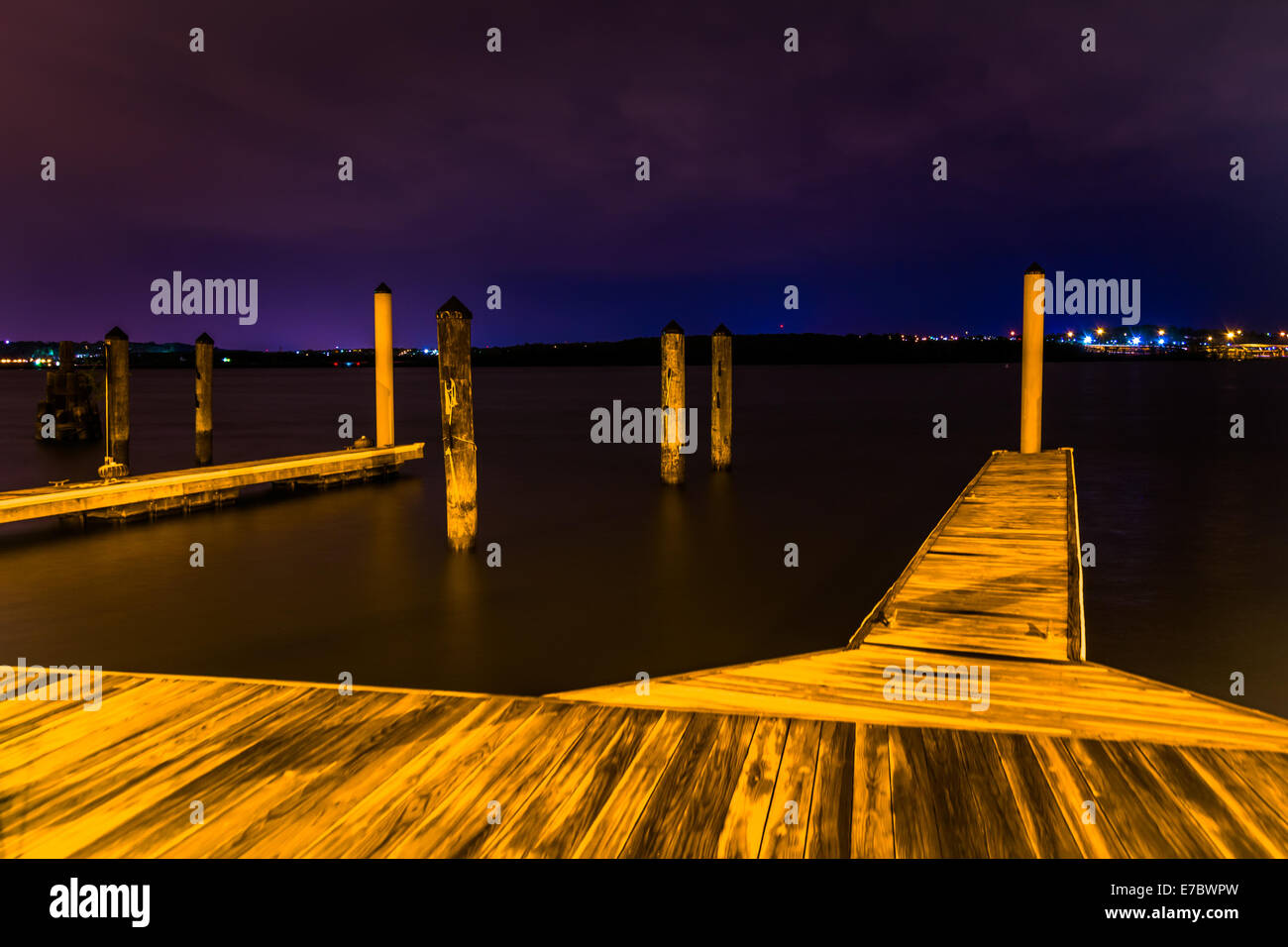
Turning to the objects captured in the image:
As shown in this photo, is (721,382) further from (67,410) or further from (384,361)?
(67,410)

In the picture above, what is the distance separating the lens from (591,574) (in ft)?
32.4

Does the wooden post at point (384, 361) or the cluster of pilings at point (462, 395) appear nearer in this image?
the cluster of pilings at point (462, 395)

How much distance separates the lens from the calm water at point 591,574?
709cm

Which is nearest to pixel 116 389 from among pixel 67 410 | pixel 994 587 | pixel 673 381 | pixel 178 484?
pixel 178 484

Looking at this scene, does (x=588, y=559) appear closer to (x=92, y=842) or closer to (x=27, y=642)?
(x=27, y=642)

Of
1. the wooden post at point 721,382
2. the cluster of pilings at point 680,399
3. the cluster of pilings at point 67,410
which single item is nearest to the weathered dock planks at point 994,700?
the cluster of pilings at point 680,399

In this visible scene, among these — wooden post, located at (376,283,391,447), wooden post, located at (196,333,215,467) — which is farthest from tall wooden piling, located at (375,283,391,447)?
wooden post, located at (196,333,215,467)

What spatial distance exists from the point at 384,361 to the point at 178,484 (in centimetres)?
468

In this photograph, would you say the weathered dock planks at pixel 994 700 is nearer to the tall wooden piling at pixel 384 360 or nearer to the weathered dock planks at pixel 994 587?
the weathered dock planks at pixel 994 587

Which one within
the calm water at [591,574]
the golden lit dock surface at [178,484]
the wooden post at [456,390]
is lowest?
the calm water at [591,574]

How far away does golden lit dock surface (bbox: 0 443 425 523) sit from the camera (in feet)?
33.7

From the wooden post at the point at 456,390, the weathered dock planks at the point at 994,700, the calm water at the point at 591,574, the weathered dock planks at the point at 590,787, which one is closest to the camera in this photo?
the weathered dock planks at the point at 590,787

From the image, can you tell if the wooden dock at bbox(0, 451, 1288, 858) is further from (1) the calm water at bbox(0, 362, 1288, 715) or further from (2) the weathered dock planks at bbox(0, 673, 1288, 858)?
(1) the calm water at bbox(0, 362, 1288, 715)

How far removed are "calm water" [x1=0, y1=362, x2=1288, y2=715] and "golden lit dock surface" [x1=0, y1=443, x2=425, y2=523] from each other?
41 cm
